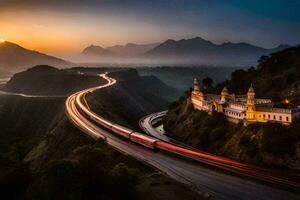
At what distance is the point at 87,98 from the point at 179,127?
54758 mm

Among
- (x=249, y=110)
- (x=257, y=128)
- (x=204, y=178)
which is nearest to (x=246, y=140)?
(x=257, y=128)

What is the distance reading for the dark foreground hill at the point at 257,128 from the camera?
233 ft

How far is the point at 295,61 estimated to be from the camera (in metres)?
121

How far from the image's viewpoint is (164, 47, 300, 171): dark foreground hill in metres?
70.9

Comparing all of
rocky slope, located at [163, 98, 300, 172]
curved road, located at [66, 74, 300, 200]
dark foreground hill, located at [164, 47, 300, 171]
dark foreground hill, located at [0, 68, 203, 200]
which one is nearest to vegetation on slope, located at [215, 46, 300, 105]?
dark foreground hill, located at [164, 47, 300, 171]

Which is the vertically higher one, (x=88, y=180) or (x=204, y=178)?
(x=88, y=180)

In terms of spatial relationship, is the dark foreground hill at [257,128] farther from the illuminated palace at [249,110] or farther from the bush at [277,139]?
the illuminated palace at [249,110]

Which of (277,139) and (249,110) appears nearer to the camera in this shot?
(277,139)

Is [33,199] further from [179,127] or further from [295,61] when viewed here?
[295,61]

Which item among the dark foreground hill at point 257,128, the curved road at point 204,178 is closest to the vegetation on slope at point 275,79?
the dark foreground hill at point 257,128

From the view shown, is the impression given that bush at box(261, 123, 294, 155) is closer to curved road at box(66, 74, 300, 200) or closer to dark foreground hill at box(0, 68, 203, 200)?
curved road at box(66, 74, 300, 200)

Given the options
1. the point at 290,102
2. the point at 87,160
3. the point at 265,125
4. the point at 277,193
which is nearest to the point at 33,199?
the point at 87,160

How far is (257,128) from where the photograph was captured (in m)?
79.5

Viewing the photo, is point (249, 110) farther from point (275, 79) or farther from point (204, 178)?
point (275, 79)
